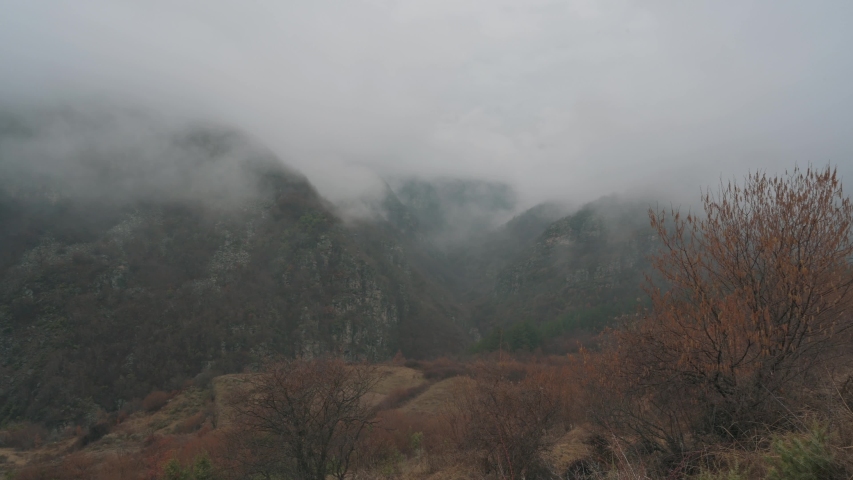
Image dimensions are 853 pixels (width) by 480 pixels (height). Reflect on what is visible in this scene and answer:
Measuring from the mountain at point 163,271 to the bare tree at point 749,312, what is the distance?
57.8 meters

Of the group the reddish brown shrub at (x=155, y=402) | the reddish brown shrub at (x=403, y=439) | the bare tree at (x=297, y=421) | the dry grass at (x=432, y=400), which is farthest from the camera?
the reddish brown shrub at (x=155, y=402)

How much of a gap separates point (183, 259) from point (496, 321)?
74.7 m

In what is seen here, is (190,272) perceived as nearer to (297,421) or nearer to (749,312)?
(297,421)

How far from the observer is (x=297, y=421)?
10.9 metres

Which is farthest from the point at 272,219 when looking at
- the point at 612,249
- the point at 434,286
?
the point at 612,249

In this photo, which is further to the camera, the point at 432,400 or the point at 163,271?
the point at 163,271

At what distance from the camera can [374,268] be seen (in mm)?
93375

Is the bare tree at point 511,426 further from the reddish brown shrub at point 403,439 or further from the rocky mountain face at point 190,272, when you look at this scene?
the rocky mountain face at point 190,272

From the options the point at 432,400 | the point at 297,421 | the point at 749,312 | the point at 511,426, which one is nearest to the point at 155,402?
the point at 432,400

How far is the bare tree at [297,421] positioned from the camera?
1091 centimetres

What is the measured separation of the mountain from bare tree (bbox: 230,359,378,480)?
4809cm

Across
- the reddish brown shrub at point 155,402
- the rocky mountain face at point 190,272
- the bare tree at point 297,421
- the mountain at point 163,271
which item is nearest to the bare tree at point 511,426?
the bare tree at point 297,421

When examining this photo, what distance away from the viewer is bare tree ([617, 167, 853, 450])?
6613mm

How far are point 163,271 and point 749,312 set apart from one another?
249 feet
